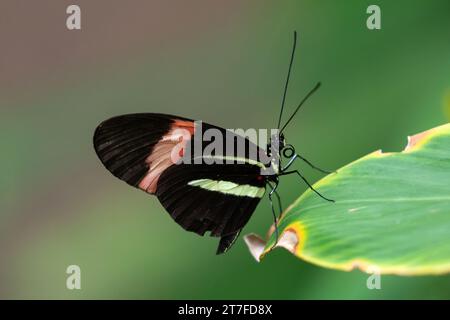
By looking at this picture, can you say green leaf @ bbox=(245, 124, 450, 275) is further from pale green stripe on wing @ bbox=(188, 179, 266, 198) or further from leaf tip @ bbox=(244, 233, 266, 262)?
pale green stripe on wing @ bbox=(188, 179, 266, 198)

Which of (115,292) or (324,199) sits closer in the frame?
(324,199)

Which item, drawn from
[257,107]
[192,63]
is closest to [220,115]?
[257,107]

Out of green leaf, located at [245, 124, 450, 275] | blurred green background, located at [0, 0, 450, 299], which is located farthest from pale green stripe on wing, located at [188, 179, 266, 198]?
blurred green background, located at [0, 0, 450, 299]

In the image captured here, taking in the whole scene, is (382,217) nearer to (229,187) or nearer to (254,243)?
(254,243)

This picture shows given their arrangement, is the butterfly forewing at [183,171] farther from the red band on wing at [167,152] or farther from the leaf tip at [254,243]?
the leaf tip at [254,243]

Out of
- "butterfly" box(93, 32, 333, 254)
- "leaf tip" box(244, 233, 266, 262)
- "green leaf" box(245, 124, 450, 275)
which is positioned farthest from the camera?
"butterfly" box(93, 32, 333, 254)

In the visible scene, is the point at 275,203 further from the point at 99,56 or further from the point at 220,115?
the point at 99,56
